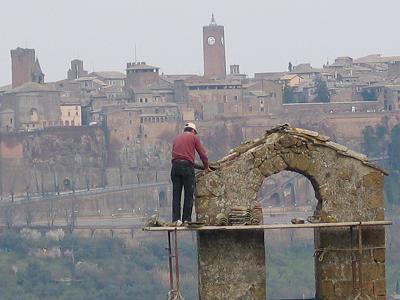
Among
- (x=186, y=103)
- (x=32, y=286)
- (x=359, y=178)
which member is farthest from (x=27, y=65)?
(x=359, y=178)

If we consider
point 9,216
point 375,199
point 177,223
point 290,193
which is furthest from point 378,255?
point 290,193

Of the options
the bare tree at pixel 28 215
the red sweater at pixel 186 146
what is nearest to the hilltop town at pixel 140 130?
the bare tree at pixel 28 215

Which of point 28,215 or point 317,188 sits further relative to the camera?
point 28,215

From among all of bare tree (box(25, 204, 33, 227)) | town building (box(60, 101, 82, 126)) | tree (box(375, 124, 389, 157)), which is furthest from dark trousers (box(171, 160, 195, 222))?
town building (box(60, 101, 82, 126))

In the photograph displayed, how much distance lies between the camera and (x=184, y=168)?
6.07 metres

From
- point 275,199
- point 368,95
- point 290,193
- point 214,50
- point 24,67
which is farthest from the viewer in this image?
point 214,50

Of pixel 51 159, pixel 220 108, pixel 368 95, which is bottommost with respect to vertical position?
pixel 51 159

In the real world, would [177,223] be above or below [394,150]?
below

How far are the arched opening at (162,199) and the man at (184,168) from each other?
61.2m

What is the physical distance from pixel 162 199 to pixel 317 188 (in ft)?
206

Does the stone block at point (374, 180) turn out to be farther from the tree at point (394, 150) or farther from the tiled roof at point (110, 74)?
the tiled roof at point (110, 74)

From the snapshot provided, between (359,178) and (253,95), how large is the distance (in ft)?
252

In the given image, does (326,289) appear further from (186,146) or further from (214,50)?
(214,50)

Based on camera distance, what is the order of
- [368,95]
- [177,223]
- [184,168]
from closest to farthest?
[177,223] → [184,168] → [368,95]
